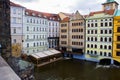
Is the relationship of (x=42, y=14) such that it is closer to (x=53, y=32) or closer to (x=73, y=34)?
(x=53, y=32)

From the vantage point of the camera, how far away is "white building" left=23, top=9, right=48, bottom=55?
42.3 meters

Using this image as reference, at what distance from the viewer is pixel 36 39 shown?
46.0m

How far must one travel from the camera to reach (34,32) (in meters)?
45.1

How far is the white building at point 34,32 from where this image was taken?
42344 mm

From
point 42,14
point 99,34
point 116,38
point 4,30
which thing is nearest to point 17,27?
point 42,14

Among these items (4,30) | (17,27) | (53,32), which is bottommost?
(4,30)

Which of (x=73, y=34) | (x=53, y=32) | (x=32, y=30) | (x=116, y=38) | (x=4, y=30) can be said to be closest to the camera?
(x=4, y=30)

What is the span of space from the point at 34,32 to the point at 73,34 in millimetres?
12948

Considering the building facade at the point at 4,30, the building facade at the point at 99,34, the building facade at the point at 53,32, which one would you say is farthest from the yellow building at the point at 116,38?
the building facade at the point at 4,30

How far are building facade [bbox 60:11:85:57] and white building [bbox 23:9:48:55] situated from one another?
6.35 m

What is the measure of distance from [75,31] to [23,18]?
17006 millimetres

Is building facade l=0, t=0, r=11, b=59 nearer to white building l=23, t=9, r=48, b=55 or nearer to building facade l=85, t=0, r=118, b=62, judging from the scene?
building facade l=85, t=0, r=118, b=62

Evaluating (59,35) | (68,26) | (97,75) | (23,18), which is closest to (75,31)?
(68,26)

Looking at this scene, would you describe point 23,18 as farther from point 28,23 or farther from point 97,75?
point 97,75
